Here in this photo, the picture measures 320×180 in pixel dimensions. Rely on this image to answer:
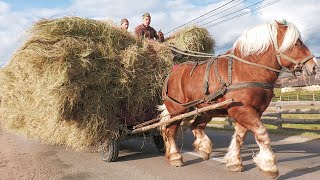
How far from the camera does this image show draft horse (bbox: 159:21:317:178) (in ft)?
17.3

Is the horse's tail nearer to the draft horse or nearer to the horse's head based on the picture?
the draft horse

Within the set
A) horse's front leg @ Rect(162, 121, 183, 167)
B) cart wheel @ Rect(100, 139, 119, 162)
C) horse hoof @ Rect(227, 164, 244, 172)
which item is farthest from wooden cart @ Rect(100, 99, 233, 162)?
horse hoof @ Rect(227, 164, 244, 172)

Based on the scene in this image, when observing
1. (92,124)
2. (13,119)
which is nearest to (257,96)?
(92,124)

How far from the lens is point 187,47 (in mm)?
8195

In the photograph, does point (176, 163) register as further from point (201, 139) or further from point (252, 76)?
point (252, 76)

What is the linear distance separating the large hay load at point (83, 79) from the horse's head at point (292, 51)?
2.71 m

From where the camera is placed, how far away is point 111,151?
735cm

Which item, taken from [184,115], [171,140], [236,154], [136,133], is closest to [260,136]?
[236,154]

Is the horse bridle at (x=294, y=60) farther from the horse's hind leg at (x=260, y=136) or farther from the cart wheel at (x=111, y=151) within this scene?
the cart wheel at (x=111, y=151)

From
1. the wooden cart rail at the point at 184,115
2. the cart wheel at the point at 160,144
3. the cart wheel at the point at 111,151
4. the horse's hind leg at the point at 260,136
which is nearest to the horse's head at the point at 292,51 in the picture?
the horse's hind leg at the point at 260,136

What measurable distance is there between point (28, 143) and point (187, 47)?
18.3ft

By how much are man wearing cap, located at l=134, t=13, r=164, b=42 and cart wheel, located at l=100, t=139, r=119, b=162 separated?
2.60m

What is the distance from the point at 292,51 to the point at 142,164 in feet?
11.2

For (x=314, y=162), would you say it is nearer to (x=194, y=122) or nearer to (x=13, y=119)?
(x=194, y=122)
